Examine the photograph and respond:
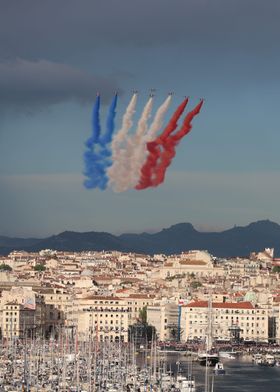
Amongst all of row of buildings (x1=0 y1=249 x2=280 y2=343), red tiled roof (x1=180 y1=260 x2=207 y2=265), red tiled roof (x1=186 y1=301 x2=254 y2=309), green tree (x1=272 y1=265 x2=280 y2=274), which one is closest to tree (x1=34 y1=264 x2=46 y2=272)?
red tiled roof (x1=180 y1=260 x2=207 y2=265)

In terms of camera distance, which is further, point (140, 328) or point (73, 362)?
point (140, 328)

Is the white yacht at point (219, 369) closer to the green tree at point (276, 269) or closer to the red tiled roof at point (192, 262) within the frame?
the red tiled roof at point (192, 262)

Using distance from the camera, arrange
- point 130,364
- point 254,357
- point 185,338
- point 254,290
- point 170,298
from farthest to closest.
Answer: point 254,290 < point 170,298 < point 185,338 < point 254,357 < point 130,364

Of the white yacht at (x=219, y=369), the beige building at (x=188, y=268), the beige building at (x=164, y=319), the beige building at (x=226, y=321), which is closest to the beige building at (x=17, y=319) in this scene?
the beige building at (x=164, y=319)

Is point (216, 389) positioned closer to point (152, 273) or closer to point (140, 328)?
point (140, 328)

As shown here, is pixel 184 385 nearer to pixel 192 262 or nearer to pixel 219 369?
pixel 219 369

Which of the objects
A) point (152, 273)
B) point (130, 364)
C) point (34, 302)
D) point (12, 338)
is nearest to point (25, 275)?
point (152, 273)

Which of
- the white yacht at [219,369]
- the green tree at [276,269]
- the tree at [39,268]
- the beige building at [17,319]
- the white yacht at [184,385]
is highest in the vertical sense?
the green tree at [276,269]

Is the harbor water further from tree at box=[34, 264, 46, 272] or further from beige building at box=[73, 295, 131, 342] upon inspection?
tree at box=[34, 264, 46, 272]

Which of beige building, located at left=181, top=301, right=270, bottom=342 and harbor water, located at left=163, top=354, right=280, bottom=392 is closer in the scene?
harbor water, located at left=163, top=354, right=280, bottom=392
